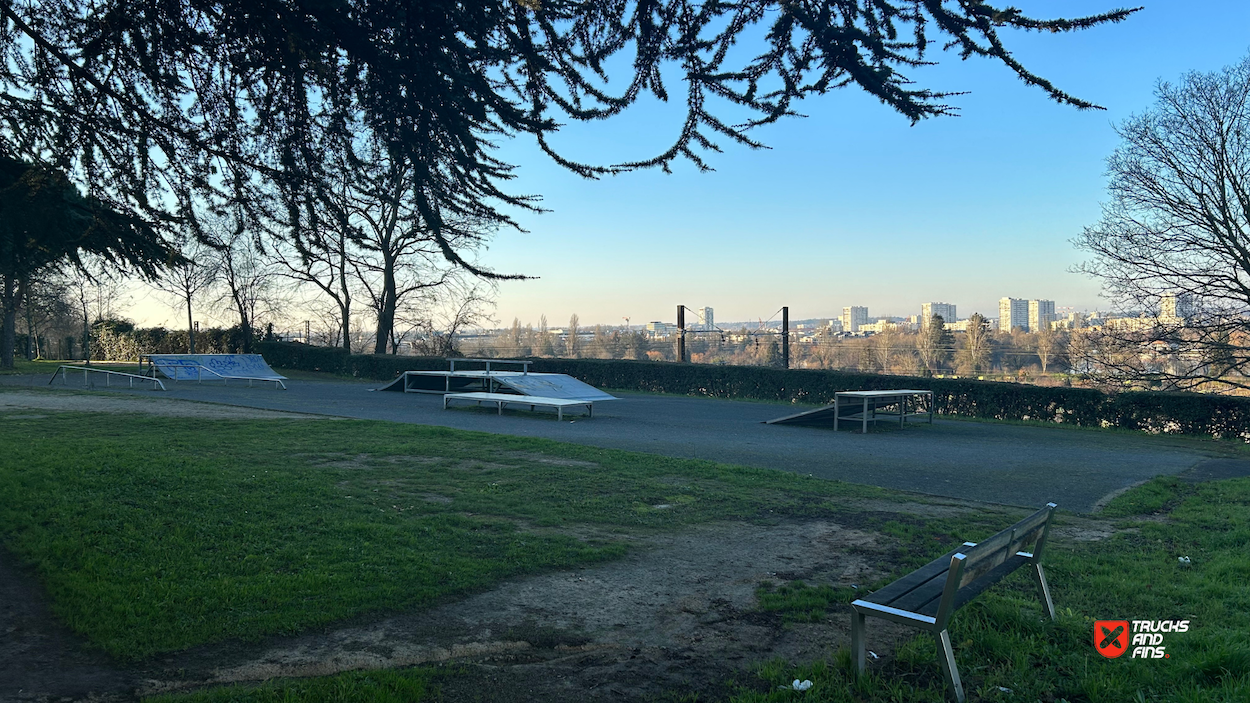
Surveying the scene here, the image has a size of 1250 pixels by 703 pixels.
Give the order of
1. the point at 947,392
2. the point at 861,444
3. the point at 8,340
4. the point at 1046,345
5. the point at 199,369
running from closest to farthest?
the point at 861,444
the point at 947,392
the point at 199,369
the point at 1046,345
the point at 8,340

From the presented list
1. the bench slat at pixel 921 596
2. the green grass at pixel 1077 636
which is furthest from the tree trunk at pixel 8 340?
the bench slat at pixel 921 596

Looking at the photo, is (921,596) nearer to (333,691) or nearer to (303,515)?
(333,691)

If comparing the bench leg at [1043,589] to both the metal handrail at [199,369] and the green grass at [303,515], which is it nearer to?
the green grass at [303,515]

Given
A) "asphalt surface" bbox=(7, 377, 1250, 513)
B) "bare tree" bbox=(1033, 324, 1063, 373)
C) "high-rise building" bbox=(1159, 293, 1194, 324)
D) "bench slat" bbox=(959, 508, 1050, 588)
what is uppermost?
"high-rise building" bbox=(1159, 293, 1194, 324)

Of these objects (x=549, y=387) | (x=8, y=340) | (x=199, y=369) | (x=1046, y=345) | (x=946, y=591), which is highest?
(x=8, y=340)

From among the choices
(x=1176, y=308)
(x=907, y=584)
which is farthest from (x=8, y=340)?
(x=1176, y=308)

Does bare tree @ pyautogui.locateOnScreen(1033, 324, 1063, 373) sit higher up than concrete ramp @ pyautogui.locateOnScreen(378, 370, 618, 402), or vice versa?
bare tree @ pyautogui.locateOnScreen(1033, 324, 1063, 373)

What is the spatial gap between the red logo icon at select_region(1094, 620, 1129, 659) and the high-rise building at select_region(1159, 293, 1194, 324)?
16609mm

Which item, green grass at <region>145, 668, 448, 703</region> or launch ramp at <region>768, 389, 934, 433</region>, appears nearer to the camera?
green grass at <region>145, 668, 448, 703</region>

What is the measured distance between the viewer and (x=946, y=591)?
118 inches

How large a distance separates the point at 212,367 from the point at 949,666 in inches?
941

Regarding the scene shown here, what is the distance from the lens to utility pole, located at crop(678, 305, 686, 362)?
87.0ft

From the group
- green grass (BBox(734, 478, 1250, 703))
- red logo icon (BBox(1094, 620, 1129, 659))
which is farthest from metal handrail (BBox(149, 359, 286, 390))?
red logo icon (BBox(1094, 620, 1129, 659))

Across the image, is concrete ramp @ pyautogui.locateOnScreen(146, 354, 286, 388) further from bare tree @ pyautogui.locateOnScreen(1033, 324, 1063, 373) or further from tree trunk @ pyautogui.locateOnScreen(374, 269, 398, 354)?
bare tree @ pyautogui.locateOnScreen(1033, 324, 1063, 373)
